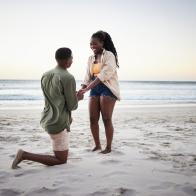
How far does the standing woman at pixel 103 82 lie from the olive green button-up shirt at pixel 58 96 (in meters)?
0.68

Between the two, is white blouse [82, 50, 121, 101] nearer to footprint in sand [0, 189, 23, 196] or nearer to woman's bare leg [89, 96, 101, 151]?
woman's bare leg [89, 96, 101, 151]

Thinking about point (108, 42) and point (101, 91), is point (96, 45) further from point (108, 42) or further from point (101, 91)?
point (101, 91)

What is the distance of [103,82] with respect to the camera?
14.2 ft

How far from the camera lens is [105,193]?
2754 millimetres

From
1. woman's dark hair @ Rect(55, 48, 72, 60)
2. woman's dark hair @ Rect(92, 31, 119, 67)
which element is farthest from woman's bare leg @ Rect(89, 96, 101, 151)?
woman's dark hair @ Rect(55, 48, 72, 60)

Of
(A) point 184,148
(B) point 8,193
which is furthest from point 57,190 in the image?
(A) point 184,148

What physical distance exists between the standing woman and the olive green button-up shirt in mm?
681

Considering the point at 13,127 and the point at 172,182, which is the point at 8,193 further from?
the point at 13,127

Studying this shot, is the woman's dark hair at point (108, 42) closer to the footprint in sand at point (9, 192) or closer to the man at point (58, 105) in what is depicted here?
the man at point (58, 105)

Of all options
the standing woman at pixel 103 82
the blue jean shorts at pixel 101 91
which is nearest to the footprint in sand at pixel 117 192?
the standing woman at pixel 103 82

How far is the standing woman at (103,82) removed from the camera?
4.31 meters

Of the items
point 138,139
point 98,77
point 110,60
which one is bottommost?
point 138,139

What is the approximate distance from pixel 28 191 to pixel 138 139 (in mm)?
3161

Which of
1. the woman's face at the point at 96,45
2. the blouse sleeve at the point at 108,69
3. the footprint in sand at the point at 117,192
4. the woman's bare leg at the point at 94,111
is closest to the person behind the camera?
the footprint in sand at the point at 117,192
